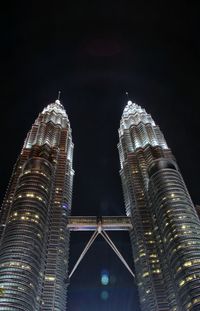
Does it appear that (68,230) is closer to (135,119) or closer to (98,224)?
(98,224)

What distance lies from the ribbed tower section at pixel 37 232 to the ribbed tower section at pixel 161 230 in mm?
27496

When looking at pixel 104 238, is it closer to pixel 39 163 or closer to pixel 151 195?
pixel 151 195

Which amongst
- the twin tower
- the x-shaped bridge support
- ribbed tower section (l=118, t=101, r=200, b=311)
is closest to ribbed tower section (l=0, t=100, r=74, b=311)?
the twin tower

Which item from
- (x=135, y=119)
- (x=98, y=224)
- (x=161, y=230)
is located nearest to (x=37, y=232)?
(x=98, y=224)

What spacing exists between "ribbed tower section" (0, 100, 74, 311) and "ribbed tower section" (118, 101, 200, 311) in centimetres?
2750

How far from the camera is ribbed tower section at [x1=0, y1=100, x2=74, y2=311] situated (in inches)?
3772

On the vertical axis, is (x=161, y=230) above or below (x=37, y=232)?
above

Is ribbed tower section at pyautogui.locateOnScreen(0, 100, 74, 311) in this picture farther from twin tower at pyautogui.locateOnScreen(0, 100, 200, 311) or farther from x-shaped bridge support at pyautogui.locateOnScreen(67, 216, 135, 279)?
x-shaped bridge support at pyautogui.locateOnScreen(67, 216, 135, 279)

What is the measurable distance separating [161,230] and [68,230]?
132ft

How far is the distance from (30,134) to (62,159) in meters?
25.4

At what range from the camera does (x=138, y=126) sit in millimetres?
179125

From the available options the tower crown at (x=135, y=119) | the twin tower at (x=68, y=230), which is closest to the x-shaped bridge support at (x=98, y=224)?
the twin tower at (x=68, y=230)

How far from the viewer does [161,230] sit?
11456 cm

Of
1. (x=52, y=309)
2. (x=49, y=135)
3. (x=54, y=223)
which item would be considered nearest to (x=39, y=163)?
(x=54, y=223)
